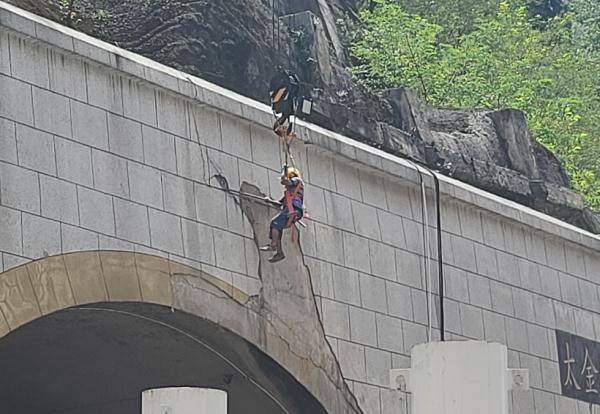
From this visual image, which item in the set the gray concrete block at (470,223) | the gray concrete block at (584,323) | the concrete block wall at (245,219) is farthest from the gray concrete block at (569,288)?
the gray concrete block at (470,223)

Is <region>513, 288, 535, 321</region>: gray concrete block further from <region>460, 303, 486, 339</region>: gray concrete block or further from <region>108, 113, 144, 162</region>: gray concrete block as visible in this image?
<region>108, 113, 144, 162</region>: gray concrete block

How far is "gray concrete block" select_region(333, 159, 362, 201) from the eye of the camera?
14039 mm

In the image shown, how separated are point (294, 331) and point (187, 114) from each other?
85.6 inches

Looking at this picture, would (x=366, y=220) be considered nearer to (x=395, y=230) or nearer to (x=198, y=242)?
(x=395, y=230)

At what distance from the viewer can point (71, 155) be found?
37.0 feet

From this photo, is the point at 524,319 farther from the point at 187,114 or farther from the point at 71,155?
the point at 71,155

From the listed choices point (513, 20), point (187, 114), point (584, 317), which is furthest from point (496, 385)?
point (513, 20)

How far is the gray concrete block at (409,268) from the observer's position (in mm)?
14578

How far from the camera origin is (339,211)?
45.7 feet

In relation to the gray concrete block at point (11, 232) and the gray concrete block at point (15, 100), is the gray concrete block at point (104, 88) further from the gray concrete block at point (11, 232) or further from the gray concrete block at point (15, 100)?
the gray concrete block at point (11, 232)

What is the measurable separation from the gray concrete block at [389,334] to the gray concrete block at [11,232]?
445 cm

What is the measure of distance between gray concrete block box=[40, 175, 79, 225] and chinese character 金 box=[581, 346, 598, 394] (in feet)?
25.6

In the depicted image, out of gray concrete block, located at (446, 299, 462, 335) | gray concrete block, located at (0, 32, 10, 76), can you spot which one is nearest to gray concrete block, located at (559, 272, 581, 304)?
gray concrete block, located at (446, 299, 462, 335)

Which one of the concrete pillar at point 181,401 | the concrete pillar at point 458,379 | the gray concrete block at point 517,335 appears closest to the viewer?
the concrete pillar at point 458,379
